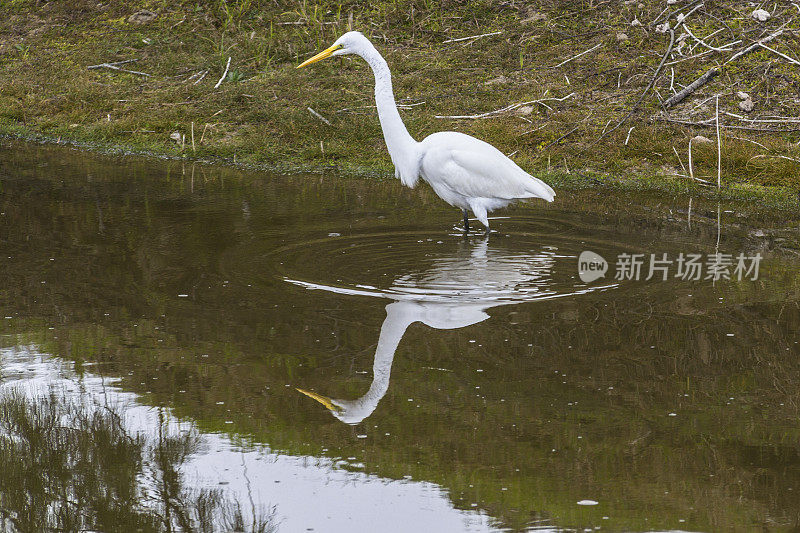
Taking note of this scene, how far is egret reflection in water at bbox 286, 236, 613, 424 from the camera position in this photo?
172 inches

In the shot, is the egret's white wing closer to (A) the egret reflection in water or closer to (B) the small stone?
(A) the egret reflection in water

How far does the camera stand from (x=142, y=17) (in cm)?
1204

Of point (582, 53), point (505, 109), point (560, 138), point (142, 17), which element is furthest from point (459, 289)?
point (142, 17)

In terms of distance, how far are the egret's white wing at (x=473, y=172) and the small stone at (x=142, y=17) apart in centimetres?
645

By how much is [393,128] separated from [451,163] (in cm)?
51

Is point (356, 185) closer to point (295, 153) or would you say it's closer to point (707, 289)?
point (295, 153)

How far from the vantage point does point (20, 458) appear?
10.7 feet

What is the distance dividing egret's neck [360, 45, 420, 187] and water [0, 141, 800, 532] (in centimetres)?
45

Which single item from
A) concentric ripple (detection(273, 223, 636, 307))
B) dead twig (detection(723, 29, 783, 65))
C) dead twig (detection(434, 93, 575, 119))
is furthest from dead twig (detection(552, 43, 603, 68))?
concentric ripple (detection(273, 223, 636, 307))

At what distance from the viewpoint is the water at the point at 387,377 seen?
2926 millimetres

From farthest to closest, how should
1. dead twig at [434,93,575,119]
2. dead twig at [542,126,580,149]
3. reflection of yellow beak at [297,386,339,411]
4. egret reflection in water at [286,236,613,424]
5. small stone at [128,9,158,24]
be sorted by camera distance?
small stone at [128,9,158,24], dead twig at [434,93,575,119], dead twig at [542,126,580,149], egret reflection in water at [286,236,613,424], reflection of yellow beak at [297,386,339,411]

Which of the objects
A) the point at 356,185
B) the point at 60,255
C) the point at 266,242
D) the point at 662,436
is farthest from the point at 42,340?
the point at 356,185

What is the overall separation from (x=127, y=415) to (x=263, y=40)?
815cm

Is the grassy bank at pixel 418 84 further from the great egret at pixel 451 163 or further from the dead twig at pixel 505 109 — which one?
the great egret at pixel 451 163
